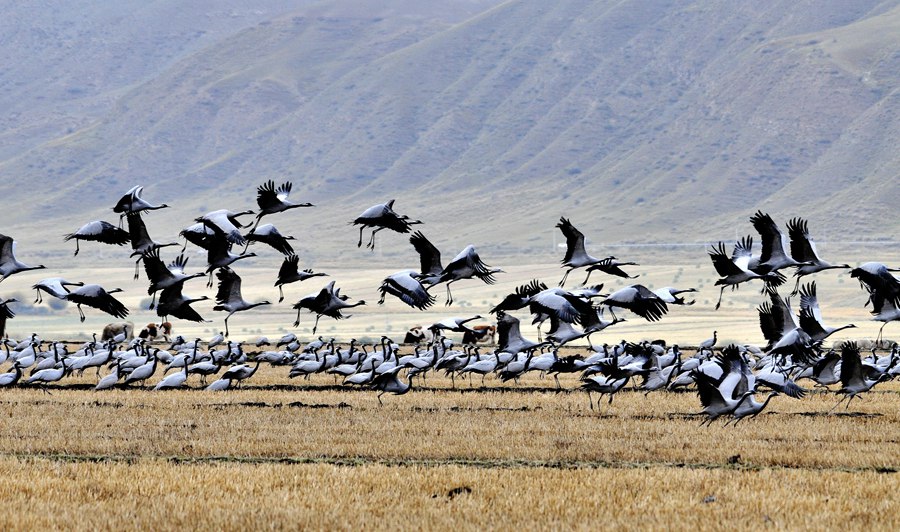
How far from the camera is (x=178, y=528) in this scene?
14312 millimetres

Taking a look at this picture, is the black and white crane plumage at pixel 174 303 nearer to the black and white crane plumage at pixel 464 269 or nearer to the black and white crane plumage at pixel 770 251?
the black and white crane plumage at pixel 464 269

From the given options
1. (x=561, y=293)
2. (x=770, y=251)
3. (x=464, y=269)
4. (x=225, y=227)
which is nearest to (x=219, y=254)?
(x=225, y=227)

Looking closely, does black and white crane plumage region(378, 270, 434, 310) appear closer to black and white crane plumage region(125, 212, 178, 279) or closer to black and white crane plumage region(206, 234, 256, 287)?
black and white crane plumage region(206, 234, 256, 287)

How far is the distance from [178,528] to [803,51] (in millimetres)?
157701

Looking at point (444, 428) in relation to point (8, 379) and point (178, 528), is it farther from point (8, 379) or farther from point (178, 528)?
point (8, 379)

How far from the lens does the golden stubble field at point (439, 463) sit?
14977mm

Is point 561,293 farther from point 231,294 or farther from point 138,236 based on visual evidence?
point 138,236

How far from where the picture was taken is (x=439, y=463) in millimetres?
18969

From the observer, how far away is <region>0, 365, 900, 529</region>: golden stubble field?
14977mm

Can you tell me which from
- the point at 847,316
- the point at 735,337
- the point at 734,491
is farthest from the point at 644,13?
the point at 734,491

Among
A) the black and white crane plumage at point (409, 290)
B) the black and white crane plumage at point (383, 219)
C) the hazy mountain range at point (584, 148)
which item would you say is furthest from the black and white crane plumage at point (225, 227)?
the hazy mountain range at point (584, 148)

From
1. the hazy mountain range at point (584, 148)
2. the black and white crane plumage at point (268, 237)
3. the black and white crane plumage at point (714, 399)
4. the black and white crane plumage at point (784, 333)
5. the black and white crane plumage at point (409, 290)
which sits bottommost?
the black and white crane plumage at point (714, 399)

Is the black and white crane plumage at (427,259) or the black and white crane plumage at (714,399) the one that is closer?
the black and white crane plumage at (714,399)

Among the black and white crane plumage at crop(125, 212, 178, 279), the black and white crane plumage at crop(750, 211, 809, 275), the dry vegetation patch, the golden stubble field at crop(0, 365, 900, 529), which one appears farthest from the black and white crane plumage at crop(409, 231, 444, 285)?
the black and white crane plumage at crop(750, 211, 809, 275)
